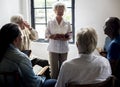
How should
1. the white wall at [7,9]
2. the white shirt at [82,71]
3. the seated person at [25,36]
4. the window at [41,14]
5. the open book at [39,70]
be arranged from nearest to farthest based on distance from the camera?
1. the white shirt at [82,71]
2. the open book at [39,70]
3. the seated person at [25,36]
4. the white wall at [7,9]
5. the window at [41,14]

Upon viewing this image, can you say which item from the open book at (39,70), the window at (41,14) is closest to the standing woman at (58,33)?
the open book at (39,70)

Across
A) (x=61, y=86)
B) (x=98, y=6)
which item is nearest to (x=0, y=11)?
(x=98, y=6)

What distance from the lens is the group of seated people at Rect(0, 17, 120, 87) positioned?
1765 millimetres

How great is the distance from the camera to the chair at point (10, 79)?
186cm

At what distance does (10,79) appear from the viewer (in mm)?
1917

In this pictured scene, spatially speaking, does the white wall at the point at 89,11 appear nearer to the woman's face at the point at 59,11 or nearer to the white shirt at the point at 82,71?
the woman's face at the point at 59,11

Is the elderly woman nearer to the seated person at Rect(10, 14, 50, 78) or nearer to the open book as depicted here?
the seated person at Rect(10, 14, 50, 78)

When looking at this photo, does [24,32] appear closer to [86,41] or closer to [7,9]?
[7,9]

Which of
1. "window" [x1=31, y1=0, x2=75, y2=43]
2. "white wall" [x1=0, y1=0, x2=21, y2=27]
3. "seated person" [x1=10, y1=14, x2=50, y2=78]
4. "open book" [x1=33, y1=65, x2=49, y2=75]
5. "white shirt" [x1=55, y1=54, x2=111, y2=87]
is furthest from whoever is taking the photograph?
"window" [x1=31, y1=0, x2=75, y2=43]

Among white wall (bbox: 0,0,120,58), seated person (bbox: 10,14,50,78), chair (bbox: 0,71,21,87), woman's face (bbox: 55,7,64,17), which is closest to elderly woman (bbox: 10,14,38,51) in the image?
seated person (bbox: 10,14,50,78)

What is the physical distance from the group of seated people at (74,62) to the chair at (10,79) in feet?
0.24

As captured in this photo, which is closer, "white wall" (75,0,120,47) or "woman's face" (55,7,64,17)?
"woman's face" (55,7,64,17)

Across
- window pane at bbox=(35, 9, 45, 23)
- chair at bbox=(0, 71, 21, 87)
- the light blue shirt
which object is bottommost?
chair at bbox=(0, 71, 21, 87)

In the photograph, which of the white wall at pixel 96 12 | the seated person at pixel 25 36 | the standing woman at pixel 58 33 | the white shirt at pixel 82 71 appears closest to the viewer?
the white shirt at pixel 82 71
